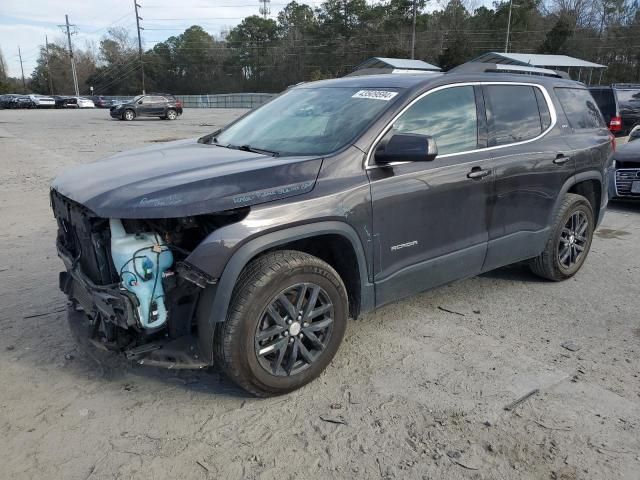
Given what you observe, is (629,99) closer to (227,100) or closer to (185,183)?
(185,183)

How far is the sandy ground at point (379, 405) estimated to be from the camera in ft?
8.46

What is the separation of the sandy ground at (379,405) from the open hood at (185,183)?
1176 millimetres

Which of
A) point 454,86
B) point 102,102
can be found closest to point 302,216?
point 454,86

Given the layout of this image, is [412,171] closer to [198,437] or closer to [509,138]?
[509,138]

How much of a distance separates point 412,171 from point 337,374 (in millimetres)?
1425

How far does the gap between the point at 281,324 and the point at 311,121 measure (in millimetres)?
1538

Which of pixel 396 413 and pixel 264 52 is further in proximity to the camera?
pixel 264 52

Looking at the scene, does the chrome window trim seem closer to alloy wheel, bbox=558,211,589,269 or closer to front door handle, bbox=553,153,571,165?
front door handle, bbox=553,153,571,165

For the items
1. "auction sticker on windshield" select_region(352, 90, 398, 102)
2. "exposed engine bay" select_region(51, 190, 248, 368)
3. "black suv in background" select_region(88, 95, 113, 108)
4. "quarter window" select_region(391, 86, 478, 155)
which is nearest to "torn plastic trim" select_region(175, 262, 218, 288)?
"exposed engine bay" select_region(51, 190, 248, 368)

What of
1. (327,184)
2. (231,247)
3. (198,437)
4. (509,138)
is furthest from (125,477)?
(509,138)

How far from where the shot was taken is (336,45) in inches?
2842

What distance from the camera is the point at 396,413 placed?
2969 mm

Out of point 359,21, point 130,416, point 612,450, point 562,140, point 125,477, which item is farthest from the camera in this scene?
point 359,21

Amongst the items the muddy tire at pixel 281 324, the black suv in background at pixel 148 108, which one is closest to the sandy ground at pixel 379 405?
the muddy tire at pixel 281 324
